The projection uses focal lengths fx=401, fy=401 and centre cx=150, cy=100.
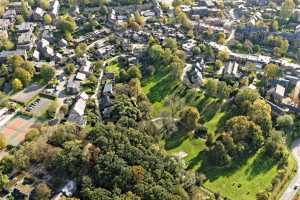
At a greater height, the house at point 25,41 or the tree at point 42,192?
the house at point 25,41

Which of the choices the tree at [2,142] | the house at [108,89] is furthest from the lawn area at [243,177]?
the tree at [2,142]

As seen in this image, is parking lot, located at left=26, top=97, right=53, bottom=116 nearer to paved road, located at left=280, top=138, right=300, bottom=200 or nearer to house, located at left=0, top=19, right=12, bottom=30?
house, located at left=0, top=19, right=12, bottom=30

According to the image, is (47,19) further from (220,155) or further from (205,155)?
(220,155)

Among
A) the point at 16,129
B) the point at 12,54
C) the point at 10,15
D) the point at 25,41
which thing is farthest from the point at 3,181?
the point at 10,15

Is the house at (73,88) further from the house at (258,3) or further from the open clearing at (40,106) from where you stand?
the house at (258,3)

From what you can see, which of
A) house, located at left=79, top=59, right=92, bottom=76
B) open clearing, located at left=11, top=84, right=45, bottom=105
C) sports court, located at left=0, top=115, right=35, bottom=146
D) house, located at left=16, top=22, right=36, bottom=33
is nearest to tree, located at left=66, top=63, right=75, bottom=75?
house, located at left=79, top=59, right=92, bottom=76

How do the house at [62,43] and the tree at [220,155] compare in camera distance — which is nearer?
the tree at [220,155]
